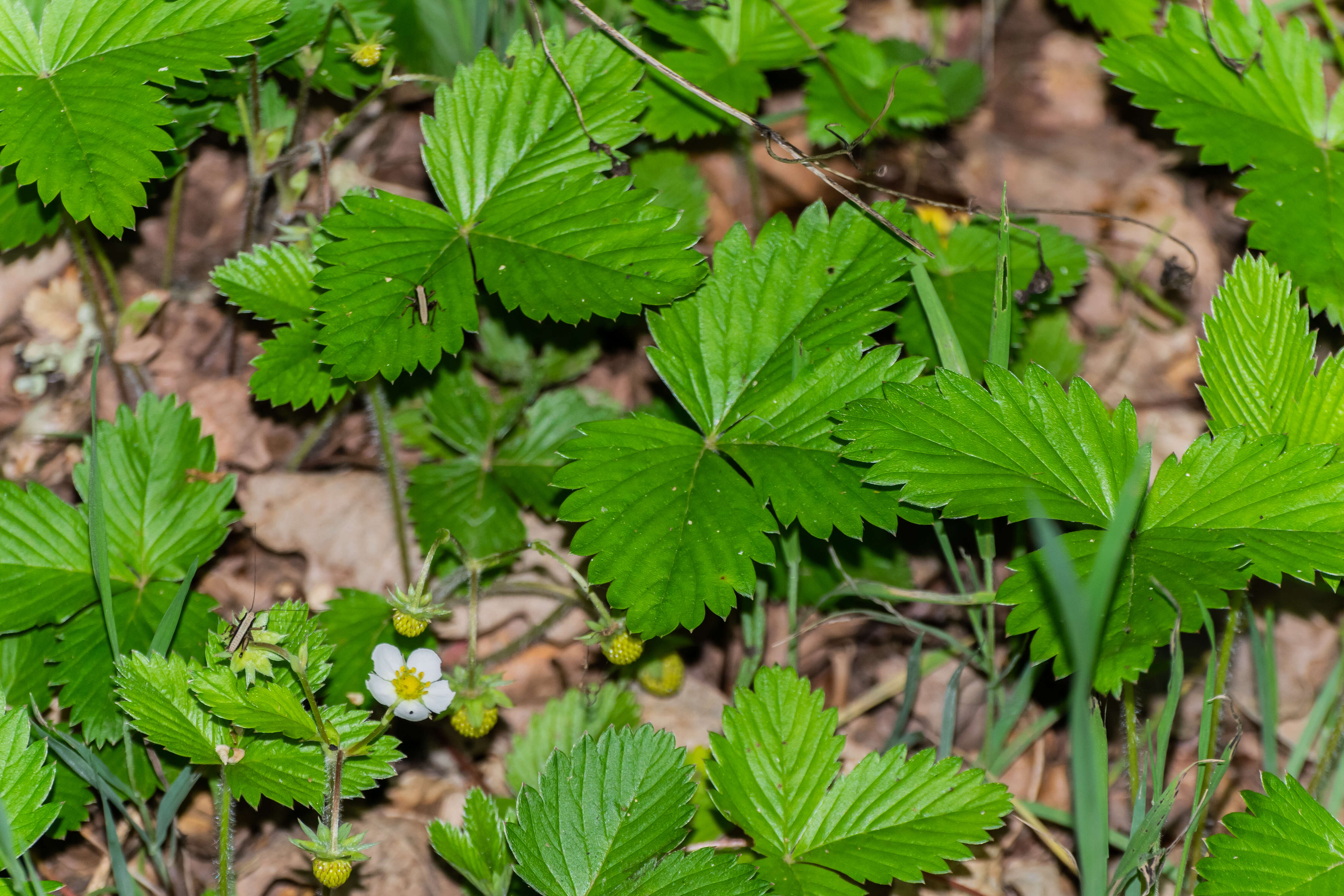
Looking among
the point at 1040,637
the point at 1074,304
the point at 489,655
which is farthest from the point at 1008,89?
the point at 489,655

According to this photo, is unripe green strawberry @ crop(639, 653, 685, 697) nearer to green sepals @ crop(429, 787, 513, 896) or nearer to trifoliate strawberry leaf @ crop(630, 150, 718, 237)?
green sepals @ crop(429, 787, 513, 896)

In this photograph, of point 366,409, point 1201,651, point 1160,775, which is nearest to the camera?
point 1160,775

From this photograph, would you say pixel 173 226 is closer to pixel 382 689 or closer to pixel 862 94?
pixel 382 689

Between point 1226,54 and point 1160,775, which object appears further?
point 1226,54

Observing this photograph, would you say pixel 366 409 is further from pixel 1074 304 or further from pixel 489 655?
pixel 1074 304

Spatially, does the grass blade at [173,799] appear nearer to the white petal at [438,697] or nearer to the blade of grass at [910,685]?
the white petal at [438,697]

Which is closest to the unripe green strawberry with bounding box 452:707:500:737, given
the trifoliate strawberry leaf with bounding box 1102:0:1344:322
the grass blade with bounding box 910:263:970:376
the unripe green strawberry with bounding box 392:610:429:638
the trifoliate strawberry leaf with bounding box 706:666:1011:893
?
the unripe green strawberry with bounding box 392:610:429:638
